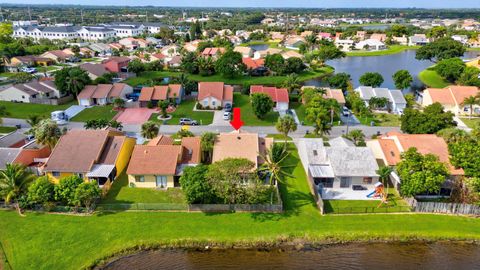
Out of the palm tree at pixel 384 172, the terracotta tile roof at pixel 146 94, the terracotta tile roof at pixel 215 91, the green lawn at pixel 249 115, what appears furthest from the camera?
the terracotta tile roof at pixel 146 94

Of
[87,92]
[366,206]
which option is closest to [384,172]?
[366,206]

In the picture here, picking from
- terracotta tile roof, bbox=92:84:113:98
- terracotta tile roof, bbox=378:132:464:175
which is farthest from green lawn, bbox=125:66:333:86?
terracotta tile roof, bbox=378:132:464:175

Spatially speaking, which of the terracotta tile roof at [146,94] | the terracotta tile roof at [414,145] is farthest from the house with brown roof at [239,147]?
the terracotta tile roof at [146,94]

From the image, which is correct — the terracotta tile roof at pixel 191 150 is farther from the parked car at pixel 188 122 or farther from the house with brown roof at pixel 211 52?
the house with brown roof at pixel 211 52

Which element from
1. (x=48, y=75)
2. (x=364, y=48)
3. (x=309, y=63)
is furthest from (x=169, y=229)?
(x=364, y=48)

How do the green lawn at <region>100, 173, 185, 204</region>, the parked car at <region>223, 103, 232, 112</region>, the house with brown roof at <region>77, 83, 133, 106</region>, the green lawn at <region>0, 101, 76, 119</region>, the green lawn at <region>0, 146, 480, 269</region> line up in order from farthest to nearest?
the house with brown roof at <region>77, 83, 133, 106</region> → the parked car at <region>223, 103, 232, 112</region> → the green lawn at <region>0, 101, 76, 119</region> → the green lawn at <region>100, 173, 185, 204</region> → the green lawn at <region>0, 146, 480, 269</region>

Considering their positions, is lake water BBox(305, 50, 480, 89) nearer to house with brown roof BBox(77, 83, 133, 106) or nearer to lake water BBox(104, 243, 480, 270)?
house with brown roof BBox(77, 83, 133, 106)

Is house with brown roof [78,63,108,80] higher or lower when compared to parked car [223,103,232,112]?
higher
